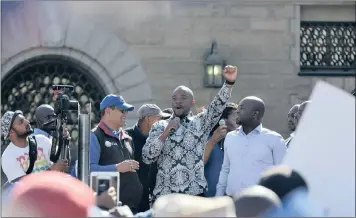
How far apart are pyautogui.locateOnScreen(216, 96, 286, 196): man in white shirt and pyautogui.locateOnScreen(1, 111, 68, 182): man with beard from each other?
1.19 meters

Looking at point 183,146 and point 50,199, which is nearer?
point 50,199

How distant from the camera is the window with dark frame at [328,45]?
13570mm

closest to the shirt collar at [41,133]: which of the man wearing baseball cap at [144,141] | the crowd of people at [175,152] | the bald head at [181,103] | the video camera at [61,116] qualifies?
the crowd of people at [175,152]

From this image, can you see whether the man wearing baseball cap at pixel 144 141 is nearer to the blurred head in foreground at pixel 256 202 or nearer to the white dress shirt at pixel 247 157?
the white dress shirt at pixel 247 157

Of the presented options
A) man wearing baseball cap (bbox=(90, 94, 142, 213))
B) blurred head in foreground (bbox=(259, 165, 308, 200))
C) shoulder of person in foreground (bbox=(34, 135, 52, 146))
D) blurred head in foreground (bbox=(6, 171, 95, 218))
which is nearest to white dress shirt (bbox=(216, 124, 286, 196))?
man wearing baseball cap (bbox=(90, 94, 142, 213))

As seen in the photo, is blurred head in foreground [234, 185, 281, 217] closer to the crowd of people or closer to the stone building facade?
the crowd of people

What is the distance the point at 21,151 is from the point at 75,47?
5.81 m

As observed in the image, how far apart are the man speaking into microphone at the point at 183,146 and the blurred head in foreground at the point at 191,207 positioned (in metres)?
4.17

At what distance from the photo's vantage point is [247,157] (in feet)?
23.3

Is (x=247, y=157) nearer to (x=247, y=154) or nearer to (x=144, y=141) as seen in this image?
(x=247, y=154)

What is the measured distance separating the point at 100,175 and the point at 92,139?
255 centimetres

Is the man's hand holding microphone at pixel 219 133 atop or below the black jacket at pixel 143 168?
atop

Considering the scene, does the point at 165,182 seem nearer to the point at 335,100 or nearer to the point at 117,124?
the point at 117,124

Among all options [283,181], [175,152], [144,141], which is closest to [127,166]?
[175,152]
